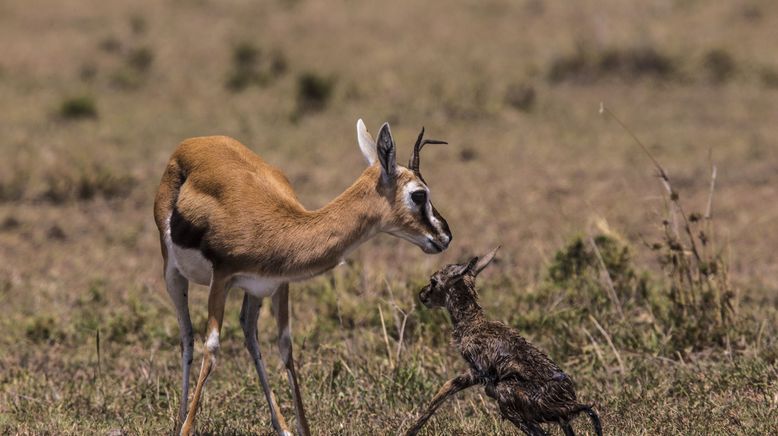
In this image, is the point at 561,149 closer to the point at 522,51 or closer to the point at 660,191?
the point at 660,191

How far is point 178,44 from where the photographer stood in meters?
17.3

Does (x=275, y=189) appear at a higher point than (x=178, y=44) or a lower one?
higher

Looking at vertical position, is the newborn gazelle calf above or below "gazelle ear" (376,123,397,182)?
below

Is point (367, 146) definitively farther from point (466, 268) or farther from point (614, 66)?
point (614, 66)

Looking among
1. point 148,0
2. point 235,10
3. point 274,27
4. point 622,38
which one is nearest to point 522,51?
point 622,38

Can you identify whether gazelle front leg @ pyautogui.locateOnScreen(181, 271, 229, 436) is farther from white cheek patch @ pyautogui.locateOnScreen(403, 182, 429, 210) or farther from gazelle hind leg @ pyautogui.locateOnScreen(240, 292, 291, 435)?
white cheek patch @ pyautogui.locateOnScreen(403, 182, 429, 210)

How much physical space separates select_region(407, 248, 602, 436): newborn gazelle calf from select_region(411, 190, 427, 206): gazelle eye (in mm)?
321

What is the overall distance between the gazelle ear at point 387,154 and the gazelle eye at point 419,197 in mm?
124

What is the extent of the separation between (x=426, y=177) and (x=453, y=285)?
6.35m

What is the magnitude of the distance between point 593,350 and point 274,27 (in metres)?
13.2

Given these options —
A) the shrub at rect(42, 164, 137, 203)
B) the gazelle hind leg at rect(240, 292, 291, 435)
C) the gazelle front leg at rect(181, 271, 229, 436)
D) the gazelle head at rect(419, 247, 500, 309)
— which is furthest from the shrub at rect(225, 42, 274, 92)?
the gazelle head at rect(419, 247, 500, 309)

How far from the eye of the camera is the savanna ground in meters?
6.00

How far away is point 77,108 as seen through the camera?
13.4 metres

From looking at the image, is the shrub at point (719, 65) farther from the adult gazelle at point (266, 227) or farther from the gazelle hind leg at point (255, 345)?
the gazelle hind leg at point (255, 345)
